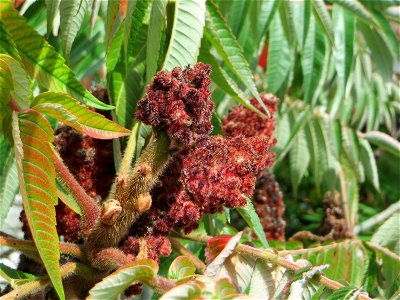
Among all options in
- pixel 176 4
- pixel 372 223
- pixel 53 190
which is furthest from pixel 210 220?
pixel 372 223

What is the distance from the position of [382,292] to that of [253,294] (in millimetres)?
665

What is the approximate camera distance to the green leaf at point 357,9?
200cm

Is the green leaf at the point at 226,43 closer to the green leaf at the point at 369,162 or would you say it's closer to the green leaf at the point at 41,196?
the green leaf at the point at 41,196

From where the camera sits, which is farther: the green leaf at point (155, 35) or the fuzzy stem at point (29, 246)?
the green leaf at point (155, 35)

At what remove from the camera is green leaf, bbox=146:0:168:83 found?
4.54 ft

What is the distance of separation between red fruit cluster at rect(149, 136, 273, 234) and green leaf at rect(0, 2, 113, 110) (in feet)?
0.65

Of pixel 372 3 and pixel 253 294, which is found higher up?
pixel 372 3

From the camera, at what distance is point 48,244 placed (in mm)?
1086

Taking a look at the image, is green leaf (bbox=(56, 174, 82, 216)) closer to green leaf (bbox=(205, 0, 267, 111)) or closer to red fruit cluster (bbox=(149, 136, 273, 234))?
red fruit cluster (bbox=(149, 136, 273, 234))

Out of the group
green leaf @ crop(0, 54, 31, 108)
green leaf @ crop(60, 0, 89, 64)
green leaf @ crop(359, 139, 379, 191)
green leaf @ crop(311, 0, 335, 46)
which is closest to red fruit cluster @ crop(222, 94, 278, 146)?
green leaf @ crop(311, 0, 335, 46)

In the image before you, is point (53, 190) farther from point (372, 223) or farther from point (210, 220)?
point (372, 223)

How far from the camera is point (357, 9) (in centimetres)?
200

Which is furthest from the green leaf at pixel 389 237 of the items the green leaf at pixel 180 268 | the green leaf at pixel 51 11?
the green leaf at pixel 51 11

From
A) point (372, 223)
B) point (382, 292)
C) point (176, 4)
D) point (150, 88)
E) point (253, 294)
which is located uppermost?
point (176, 4)
